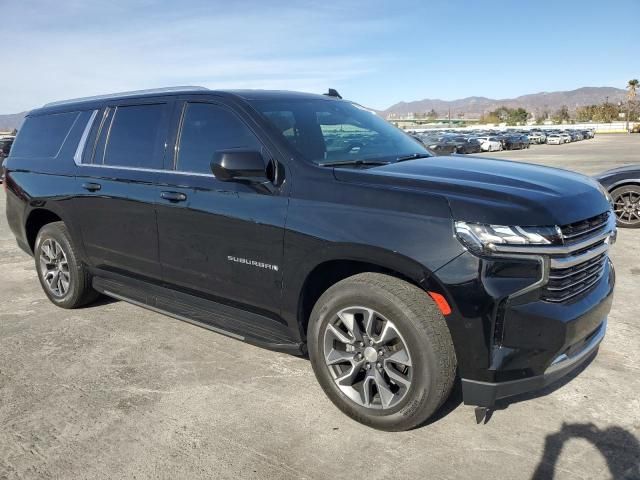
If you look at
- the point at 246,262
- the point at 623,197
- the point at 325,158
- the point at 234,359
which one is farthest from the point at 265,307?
the point at 623,197

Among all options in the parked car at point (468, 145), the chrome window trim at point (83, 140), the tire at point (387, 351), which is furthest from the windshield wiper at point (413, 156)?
the parked car at point (468, 145)

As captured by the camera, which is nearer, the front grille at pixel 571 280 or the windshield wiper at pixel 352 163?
the front grille at pixel 571 280

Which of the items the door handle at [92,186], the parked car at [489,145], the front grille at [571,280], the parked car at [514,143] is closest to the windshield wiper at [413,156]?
the front grille at [571,280]

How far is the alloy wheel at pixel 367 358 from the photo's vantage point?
295cm

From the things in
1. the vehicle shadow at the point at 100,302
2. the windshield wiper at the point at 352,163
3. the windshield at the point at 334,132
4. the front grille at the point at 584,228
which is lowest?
the vehicle shadow at the point at 100,302

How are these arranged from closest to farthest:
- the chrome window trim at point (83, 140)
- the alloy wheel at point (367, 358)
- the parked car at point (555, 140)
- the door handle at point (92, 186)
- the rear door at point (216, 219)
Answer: the alloy wheel at point (367, 358) < the rear door at point (216, 219) < the door handle at point (92, 186) < the chrome window trim at point (83, 140) < the parked car at point (555, 140)

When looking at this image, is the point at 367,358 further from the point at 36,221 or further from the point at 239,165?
the point at 36,221

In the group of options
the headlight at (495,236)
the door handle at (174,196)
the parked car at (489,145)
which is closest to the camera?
the headlight at (495,236)

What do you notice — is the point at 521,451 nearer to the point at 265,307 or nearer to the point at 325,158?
the point at 265,307

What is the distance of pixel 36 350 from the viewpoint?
4297 mm

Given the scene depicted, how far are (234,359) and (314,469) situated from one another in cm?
147

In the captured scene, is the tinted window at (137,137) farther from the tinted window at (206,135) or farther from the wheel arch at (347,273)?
the wheel arch at (347,273)

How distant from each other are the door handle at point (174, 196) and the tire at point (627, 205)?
726 cm

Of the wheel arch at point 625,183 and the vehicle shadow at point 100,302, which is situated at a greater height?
the wheel arch at point 625,183
